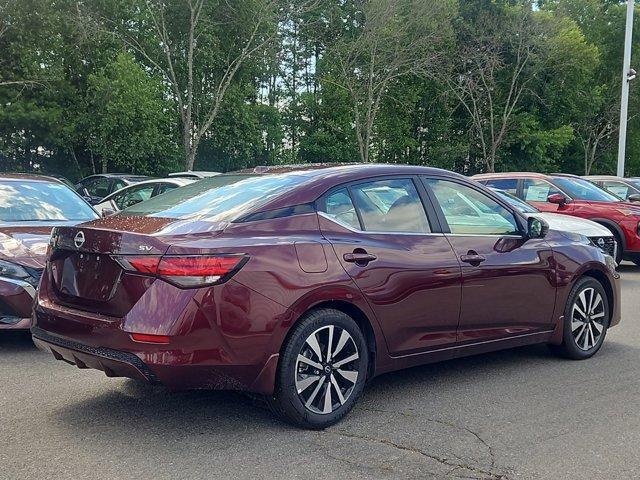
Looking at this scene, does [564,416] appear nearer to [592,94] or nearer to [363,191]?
[363,191]

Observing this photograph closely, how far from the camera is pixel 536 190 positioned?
12.6m

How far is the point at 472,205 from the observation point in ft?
17.2

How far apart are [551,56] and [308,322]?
31.8 m

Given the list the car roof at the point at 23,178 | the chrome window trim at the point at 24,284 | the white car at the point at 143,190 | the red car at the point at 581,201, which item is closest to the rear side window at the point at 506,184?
the red car at the point at 581,201

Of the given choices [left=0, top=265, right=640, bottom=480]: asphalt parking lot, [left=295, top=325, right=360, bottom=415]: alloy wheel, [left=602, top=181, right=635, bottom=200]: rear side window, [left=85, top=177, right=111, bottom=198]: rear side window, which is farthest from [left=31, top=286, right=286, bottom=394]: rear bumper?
[left=602, top=181, right=635, bottom=200]: rear side window

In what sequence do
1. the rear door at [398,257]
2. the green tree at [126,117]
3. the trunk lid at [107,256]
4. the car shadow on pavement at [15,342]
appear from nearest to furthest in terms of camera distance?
the trunk lid at [107,256], the rear door at [398,257], the car shadow on pavement at [15,342], the green tree at [126,117]

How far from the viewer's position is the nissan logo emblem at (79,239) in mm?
4122

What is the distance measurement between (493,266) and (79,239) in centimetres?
294

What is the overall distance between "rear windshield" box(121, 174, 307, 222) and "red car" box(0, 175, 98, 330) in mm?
1592

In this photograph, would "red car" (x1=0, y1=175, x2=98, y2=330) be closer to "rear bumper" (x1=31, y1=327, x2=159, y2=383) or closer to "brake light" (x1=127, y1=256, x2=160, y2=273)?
"rear bumper" (x1=31, y1=327, x2=159, y2=383)

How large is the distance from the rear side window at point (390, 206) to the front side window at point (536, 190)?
8273mm

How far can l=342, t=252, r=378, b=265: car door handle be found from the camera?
4.32 metres

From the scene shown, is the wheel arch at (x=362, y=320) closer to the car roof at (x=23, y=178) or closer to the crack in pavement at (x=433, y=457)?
the crack in pavement at (x=433, y=457)

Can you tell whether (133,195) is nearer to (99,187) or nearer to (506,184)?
(99,187)
